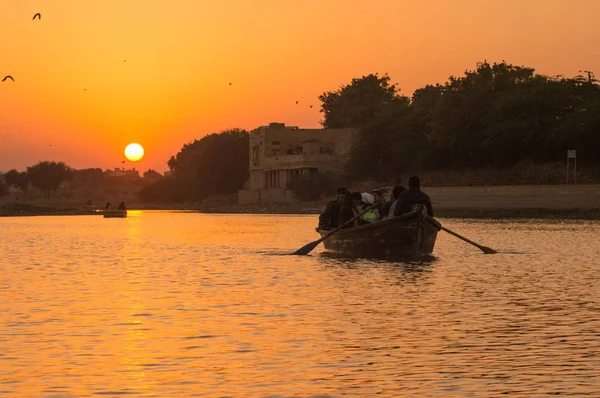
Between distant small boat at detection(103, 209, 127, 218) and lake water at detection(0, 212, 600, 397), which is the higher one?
distant small boat at detection(103, 209, 127, 218)

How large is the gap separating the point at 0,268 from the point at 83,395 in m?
25.0

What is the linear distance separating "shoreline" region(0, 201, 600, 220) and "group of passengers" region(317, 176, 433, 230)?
49592mm

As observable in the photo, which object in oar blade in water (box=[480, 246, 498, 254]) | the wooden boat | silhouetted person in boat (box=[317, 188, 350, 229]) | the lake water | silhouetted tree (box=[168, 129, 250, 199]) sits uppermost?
silhouetted tree (box=[168, 129, 250, 199])

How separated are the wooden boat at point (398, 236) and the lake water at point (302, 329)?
865 mm

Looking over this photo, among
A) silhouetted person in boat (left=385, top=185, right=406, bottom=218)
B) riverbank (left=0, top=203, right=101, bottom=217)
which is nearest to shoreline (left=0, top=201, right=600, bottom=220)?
riverbank (left=0, top=203, right=101, bottom=217)

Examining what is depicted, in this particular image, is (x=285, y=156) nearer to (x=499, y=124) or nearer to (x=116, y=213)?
(x=116, y=213)

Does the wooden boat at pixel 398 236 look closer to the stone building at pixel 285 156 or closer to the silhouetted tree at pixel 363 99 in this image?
the stone building at pixel 285 156

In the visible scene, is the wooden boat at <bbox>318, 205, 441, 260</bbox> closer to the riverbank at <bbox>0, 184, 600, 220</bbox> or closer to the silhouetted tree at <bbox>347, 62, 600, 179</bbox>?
the riverbank at <bbox>0, 184, 600, 220</bbox>

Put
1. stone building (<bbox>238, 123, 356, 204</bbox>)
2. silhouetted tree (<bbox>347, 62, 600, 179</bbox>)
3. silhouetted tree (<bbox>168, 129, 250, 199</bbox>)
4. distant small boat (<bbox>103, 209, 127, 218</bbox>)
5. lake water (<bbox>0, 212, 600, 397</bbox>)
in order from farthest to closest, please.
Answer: silhouetted tree (<bbox>168, 129, 250, 199</bbox>)
stone building (<bbox>238, 123, 356, 204</bbox>)
distant small boat (<bbox>103, 209, 127, 218</bbox>)
silhouetted tree (<bbox>347, 62, 600, 179</bbox>)
lake water (<bbox>0, 212, 600, 397</bbox>)

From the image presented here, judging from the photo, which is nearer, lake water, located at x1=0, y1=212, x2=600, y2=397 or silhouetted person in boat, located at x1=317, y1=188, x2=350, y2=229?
lake water, located at x1=0, y1=212, x2=600, y2=397

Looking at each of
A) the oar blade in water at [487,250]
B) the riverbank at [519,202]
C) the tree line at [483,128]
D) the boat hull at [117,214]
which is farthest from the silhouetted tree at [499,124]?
the oar blade in water at [487,250]

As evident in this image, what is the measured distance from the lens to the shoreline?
91.6 m

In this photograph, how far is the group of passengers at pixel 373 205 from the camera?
3625 cm

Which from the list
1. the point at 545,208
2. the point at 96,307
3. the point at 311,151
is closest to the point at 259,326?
the point at 96,307
